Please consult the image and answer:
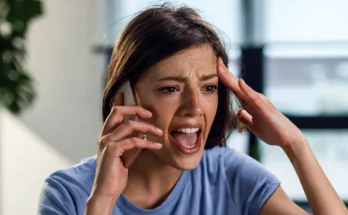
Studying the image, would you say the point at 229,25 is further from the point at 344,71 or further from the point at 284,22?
the point at 344,71

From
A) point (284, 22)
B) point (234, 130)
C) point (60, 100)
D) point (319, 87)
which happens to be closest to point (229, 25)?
point (284, 22)

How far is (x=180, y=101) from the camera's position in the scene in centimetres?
136

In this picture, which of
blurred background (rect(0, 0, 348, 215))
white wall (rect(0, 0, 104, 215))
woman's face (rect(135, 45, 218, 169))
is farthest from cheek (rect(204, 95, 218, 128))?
white wall (rect(0, 0, 104, 215))

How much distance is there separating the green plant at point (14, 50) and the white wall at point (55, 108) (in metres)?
0.51

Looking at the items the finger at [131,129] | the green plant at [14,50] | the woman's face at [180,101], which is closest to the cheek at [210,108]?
the woman's face at [180,101]

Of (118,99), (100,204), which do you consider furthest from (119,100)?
(100,204)

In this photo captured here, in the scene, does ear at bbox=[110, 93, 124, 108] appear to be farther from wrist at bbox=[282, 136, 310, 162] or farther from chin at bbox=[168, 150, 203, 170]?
wrist at bbox=[282, 136, 310, 162]

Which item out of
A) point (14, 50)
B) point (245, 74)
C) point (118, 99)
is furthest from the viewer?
point (245, 74)

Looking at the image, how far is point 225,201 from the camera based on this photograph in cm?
151

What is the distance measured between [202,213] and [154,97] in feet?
0.91

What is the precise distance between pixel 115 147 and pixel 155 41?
210 mm

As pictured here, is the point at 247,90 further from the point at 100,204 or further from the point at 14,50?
the point at 14,50

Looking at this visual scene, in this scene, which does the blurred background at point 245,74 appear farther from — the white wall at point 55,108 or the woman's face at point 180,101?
the woman's face at point 180,101

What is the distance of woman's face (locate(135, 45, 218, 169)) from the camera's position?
4.46 feet
